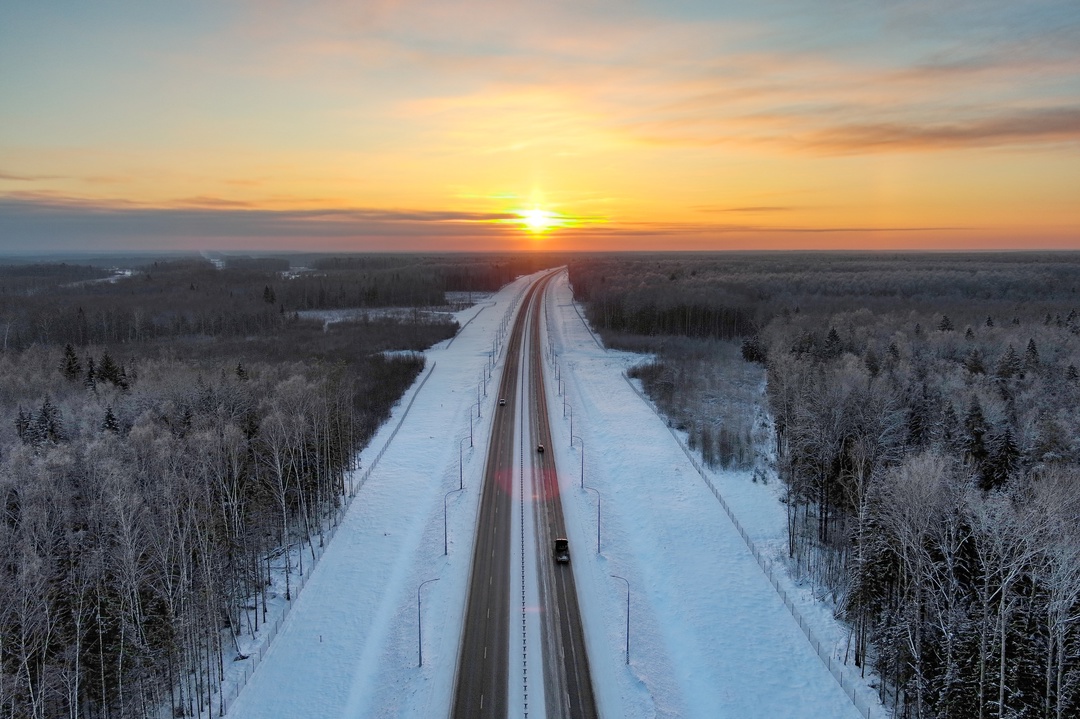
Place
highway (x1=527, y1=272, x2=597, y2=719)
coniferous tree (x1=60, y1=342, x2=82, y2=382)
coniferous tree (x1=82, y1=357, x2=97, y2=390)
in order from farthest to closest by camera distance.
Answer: coniferous tree (x1=60, y1=342, x2=82, y2=382) → coniferous tree (x1=82, y1=357, x2=97, y2=390) → highway (x1=527, y1=272, x2=597, y2=719)

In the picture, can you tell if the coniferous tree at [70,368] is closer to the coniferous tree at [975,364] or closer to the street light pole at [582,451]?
the street light pole at [582,451]

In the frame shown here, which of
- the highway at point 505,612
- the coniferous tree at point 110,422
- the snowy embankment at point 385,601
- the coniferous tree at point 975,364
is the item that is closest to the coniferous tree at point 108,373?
the coniferous tree at point 110,422

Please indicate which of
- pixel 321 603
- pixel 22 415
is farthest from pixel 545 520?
pixel 22 415

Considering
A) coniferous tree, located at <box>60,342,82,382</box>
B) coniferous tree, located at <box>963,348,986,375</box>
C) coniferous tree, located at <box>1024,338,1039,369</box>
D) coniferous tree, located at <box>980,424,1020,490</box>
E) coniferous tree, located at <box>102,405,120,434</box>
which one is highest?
coniferous tree, located at <box>1024,338,1039,369</box>

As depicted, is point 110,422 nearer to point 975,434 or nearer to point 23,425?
point 23,425

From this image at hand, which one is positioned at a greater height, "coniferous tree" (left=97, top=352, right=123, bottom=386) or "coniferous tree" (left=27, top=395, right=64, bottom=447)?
"coniferous tree" (left=97, top=352, right=123, bottom=386)

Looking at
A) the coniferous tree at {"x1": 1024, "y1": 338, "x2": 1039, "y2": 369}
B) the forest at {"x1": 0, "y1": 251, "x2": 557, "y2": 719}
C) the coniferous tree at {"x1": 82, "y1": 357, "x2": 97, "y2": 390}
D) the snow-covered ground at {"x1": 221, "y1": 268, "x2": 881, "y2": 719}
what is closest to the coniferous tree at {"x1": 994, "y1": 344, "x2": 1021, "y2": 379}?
the coniferous tree at {"x1": 1024, "y1": 338, "x2": 1039, "y2": 369}

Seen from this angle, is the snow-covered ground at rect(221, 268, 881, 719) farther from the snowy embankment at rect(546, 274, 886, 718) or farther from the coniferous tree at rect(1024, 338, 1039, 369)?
the coniferous tree at rect(1024, 338, 1039, 369)
